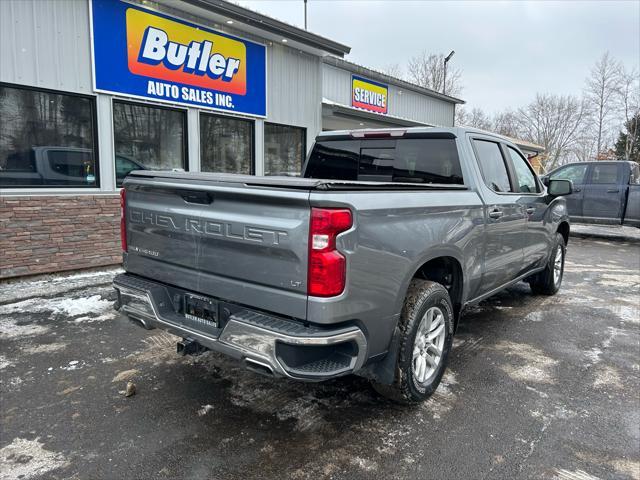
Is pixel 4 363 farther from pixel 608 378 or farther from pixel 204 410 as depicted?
pixel 608 378

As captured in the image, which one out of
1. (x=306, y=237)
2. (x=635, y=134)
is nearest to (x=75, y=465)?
(x=306, y=237)

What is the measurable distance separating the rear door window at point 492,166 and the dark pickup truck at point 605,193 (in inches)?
305

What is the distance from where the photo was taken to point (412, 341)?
297cm

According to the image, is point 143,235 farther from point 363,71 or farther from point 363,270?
point 363,71

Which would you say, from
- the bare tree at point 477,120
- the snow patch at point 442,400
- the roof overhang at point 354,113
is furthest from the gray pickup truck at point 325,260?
the bare tree at point 477,120

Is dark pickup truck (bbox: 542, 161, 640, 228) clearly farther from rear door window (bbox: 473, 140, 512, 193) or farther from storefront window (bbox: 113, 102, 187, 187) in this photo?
storefront window (bbox: 113, 102, 187, 187)

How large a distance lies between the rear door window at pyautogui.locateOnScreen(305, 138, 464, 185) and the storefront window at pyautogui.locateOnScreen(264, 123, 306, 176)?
561 centimetres

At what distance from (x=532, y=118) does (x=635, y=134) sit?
50.4ft

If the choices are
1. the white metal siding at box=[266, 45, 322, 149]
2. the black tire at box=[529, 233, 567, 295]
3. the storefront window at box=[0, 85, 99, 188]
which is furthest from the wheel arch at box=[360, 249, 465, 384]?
the white metal siding at box=[266, 45, 322, 149]

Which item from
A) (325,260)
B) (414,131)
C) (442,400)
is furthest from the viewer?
(414,131)

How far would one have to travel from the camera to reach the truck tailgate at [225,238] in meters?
2.43

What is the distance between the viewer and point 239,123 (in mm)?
9438

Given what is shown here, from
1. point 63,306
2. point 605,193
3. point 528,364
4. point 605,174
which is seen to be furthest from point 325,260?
point 605,174

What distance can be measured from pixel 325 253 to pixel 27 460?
6.89ft
